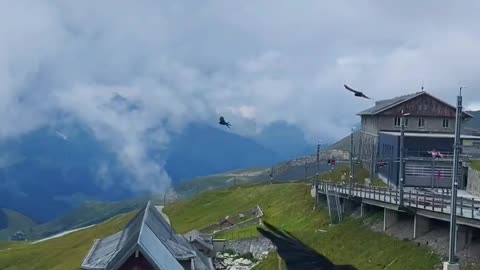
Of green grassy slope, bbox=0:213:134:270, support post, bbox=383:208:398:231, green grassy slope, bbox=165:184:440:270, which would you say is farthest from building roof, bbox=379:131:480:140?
green grassy slope, bbox=0:213:134:270

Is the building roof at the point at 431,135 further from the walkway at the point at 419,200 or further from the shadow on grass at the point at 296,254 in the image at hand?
the shadow on grass at the point at 296,254

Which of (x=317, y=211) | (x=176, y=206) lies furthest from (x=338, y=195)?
(x=176, y=206)

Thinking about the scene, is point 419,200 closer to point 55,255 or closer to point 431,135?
point 431,135

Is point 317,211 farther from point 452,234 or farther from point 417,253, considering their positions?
point 452,234

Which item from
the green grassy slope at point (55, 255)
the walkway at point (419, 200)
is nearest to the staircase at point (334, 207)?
the walkway at point (419, 200)

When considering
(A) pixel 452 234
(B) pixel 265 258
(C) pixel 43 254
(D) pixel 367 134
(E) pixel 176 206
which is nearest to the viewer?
(A) pixel 452 234

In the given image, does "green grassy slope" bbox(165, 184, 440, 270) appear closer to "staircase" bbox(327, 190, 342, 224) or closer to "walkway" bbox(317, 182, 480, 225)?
"staircase" bbox(327, 190, 342, 224)
